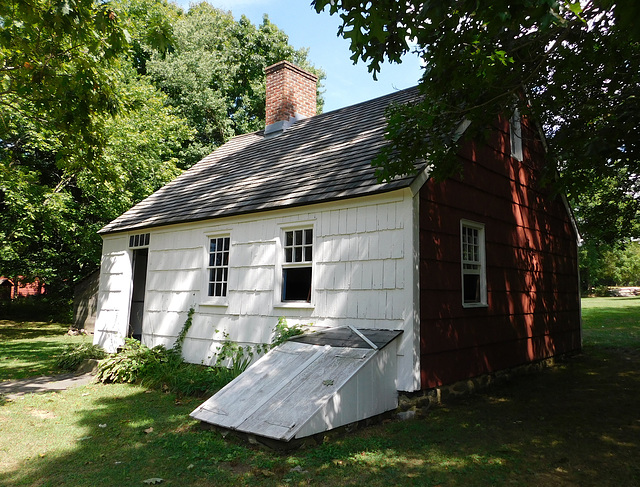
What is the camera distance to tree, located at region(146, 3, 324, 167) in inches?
1078

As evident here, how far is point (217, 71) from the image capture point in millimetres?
29641

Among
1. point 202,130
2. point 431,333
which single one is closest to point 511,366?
point 431,333

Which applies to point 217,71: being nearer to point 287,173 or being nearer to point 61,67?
point 287,173

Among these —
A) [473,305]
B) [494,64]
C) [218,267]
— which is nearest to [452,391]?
[473,305]

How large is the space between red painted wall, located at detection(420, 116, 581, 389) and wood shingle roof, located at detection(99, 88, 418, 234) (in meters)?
1.65

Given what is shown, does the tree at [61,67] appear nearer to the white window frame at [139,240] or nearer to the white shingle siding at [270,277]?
the white shingle siding at [270,277]

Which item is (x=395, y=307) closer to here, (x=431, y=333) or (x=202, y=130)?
(x=431, y=333)

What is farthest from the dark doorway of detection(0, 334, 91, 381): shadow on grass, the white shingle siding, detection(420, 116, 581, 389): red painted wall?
detection(420, 116, 581, 389): red painted wall

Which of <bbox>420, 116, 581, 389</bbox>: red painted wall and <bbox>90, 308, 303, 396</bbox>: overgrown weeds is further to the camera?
<bbox>90, 308, 303, 396</bbox>: overgrown weeds

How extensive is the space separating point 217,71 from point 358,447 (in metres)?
28.5

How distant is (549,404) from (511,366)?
2.03m

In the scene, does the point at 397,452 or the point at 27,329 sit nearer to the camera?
the point at 397,452

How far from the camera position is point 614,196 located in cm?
1120

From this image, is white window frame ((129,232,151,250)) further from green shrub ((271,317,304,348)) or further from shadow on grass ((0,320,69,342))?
shadow on grass ((0,320,69,342))
